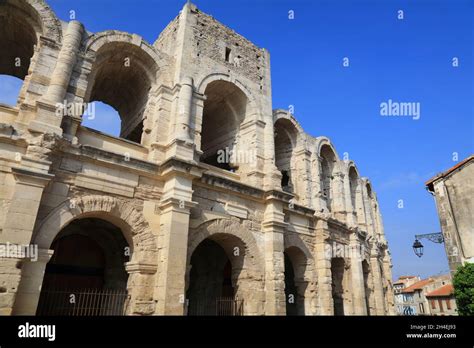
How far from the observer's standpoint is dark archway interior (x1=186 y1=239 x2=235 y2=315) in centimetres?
1124

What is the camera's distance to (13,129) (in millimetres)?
6523

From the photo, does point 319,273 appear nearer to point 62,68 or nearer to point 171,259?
point 171,259

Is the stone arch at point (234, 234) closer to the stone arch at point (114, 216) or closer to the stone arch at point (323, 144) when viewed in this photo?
the stone arch at point (114, 216)

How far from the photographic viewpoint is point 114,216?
7309mm

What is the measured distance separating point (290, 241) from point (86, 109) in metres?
7.00

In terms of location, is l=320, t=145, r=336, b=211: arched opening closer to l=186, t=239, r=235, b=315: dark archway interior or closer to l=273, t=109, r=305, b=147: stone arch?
l=273, t=109, r=305, b=147: stone arch

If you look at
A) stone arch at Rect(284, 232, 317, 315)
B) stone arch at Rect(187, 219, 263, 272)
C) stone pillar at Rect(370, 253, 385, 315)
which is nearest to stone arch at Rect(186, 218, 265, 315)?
stone arch at Rect(187, 219, 263, 272)

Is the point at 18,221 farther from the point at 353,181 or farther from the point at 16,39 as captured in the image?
the point at 353,181

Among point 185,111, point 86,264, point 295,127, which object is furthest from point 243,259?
point 295,127

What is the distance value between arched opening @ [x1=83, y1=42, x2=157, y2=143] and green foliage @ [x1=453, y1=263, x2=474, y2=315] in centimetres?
1021

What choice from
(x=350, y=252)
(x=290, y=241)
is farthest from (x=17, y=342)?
(x=350, y=252)

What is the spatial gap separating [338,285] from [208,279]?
5180 mm

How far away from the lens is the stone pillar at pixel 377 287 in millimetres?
14234

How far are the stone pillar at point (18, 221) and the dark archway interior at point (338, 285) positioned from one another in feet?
34.8
